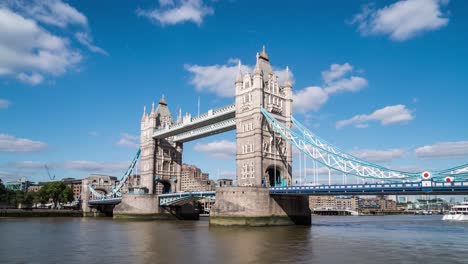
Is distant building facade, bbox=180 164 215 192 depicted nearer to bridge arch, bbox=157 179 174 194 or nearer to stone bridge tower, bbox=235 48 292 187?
bridge arch, bbox=157 179 174 194

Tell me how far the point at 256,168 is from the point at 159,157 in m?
29.3

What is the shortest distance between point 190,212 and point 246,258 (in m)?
48.2

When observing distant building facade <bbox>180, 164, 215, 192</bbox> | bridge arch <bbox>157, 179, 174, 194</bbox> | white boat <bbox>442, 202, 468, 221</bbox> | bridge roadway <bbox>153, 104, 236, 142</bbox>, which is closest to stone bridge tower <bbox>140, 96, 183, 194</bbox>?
bridge arch <bbox>157, 179, 174, 194</bbox>

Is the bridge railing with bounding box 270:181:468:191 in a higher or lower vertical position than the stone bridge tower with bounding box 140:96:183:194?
lower

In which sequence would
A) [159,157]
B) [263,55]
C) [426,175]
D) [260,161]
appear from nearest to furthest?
[426,175] < [260,161] < [263,55] < [159,157]

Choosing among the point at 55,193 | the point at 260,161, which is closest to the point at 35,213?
the point at 55,193

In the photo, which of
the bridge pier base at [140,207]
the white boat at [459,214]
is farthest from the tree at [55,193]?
the white boat at [459,214]

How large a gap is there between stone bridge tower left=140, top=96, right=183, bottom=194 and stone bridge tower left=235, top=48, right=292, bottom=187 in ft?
81.8

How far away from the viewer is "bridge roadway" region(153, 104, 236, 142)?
182ft

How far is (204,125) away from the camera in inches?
2430

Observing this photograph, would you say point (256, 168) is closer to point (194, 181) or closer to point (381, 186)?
point (381, 186)

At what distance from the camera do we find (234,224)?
4131cm

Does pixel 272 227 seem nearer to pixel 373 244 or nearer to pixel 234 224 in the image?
pixel 234 224

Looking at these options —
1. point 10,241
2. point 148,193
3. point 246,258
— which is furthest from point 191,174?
point 246,258
